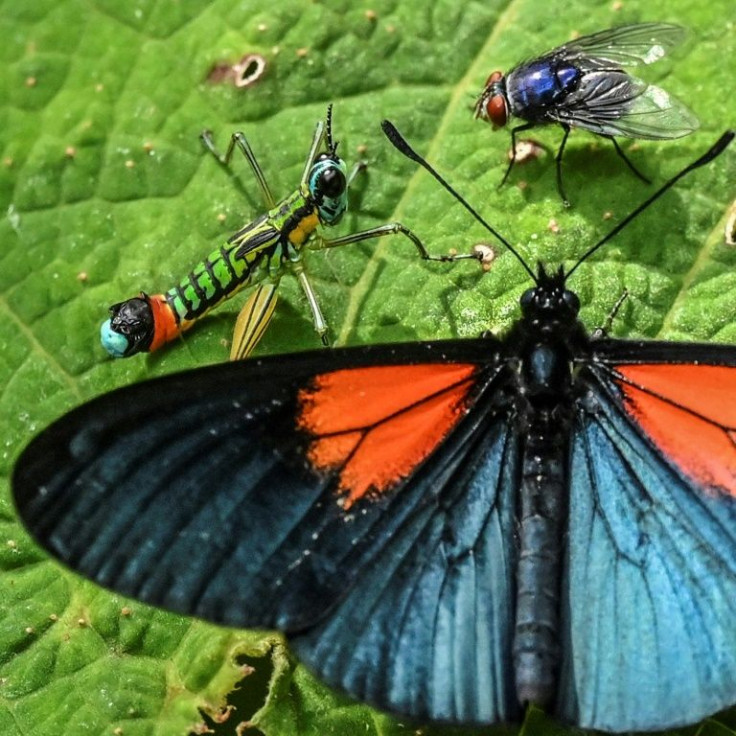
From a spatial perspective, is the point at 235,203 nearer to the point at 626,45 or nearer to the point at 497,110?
the point at 497,110

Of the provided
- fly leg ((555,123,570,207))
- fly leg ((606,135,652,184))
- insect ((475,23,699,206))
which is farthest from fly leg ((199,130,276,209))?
fly leg ((606,135,652,184))

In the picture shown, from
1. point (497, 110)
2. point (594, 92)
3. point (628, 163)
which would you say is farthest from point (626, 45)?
Answer: point (497, 110)

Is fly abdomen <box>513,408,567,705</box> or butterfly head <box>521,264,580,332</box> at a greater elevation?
butterfly head <box>521,264,580,332</box>

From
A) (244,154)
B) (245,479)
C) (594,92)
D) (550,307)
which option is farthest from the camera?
(244,154)

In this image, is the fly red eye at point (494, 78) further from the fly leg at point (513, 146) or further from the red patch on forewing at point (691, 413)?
the red patch on forewing at point (691, 413)

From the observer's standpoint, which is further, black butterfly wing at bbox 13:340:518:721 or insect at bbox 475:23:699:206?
insect at bbox 475:23:699:206

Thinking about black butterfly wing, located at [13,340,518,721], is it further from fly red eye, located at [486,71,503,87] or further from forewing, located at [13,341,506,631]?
fly red eye, located at [486,71,503,87]

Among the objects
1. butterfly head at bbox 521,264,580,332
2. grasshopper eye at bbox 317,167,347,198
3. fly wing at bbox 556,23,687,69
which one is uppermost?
fly wing at bbox 556,23,687,69

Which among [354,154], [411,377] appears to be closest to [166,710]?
[411,377]
